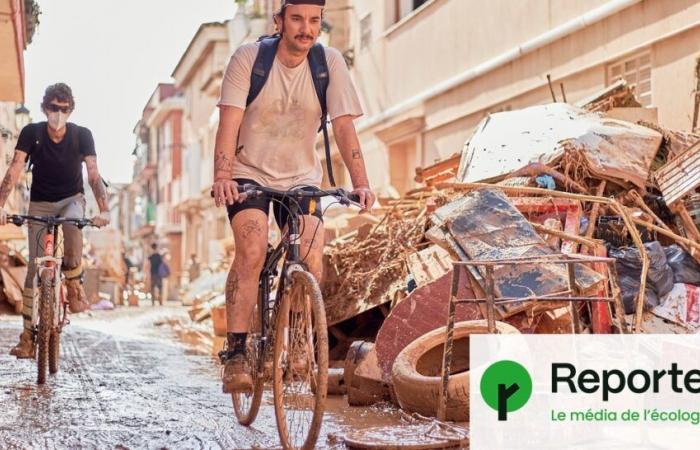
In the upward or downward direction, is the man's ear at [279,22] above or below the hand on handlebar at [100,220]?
above

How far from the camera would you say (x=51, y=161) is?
28.0 ft

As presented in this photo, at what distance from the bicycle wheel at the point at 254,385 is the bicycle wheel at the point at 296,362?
0.29 m

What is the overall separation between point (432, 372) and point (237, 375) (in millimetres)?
1783

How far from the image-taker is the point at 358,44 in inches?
946

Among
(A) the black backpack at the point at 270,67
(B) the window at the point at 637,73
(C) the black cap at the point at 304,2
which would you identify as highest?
(B) the window at the point at 637,73

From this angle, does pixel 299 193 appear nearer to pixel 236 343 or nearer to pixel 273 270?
pixel 273 270

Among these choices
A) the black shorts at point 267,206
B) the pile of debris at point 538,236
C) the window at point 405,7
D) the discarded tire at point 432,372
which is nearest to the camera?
the black shorts at point 267,206

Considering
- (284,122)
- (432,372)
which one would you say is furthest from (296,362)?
(432,372)

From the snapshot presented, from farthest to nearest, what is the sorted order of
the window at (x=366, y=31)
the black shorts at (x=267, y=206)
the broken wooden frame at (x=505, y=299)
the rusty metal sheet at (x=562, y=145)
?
the window at (x=366, y=31), the rusty metal sheet at (x=562, y=145), the black shorts at (x=267, y=206), the broken wooden frame at (x=505, y=299)

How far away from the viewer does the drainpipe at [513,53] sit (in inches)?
525

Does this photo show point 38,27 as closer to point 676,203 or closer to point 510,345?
point 676,203

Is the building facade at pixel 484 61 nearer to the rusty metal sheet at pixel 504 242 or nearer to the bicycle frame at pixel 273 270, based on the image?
the rusty metal sheet at pixel 504 242

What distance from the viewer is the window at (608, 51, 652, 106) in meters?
12.7

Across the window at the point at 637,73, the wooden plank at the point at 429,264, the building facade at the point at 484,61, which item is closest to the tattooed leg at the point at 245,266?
the wooden plank at the point at 429,264
